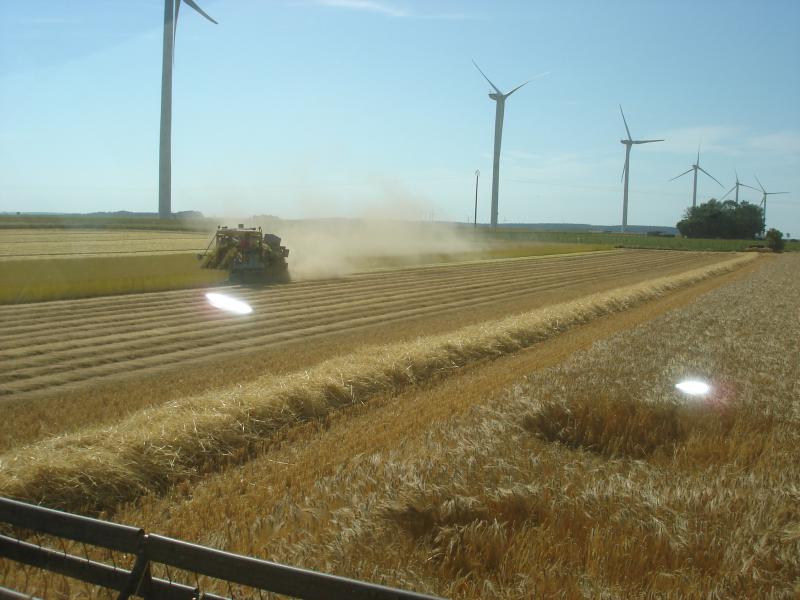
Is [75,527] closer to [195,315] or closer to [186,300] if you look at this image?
[195,315]

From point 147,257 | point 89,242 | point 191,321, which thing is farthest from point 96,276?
point 89,242

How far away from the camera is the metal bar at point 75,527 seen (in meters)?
3.66

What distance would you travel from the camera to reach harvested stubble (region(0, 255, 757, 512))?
624 cm

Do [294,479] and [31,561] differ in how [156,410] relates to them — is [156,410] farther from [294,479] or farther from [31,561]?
[31,561]

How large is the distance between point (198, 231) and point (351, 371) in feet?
144

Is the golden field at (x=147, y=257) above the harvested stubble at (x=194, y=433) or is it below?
above

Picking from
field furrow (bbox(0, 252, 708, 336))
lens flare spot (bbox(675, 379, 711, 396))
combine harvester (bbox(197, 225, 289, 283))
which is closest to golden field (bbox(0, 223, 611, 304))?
combine harvester (bbox(197, 225, 289, 283))

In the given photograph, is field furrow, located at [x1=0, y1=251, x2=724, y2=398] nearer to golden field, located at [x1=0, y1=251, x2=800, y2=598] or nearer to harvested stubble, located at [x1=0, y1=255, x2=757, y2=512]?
golden field, located at [x1=0, y1=251, x2=800, y2=598]

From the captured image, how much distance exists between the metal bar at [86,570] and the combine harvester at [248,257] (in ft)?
78.0

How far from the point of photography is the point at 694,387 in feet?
27.0

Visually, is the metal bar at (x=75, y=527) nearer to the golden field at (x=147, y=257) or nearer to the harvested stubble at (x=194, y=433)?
the harvested stubble at (x=194, y=433)

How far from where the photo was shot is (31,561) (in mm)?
4176

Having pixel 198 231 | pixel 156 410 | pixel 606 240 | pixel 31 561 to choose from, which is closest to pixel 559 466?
pixel 31 561

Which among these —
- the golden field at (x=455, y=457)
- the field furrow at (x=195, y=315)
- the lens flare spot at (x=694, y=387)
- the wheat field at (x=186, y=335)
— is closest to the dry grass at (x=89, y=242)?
the wheat field at (x=186, y=335)
